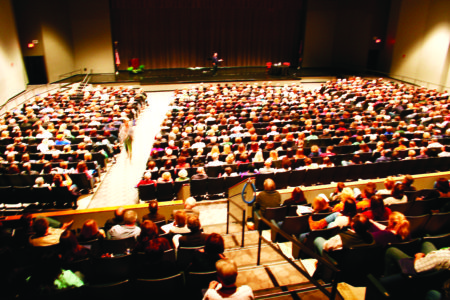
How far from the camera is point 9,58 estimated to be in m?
15.9

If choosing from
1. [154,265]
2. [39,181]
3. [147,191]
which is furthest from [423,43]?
[154,265]

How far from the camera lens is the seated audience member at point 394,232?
3.54m

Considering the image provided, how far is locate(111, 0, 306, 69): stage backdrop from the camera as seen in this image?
929 inches

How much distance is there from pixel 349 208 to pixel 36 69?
20.2 meters

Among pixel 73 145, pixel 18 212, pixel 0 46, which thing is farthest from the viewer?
pixel 0 46

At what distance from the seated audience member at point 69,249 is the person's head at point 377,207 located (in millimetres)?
3634

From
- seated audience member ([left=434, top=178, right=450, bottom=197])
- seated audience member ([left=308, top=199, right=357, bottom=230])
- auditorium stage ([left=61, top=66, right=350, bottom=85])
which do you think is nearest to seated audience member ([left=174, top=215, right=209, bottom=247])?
seated audience member ([left=308, top=199, right=357, bottom=230])

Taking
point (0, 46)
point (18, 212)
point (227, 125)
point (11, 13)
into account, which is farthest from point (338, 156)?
point (11, 13)

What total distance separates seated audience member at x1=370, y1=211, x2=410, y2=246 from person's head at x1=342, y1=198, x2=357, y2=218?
39cm

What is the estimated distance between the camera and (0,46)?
1498 cm

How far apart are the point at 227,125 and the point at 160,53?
55.0 feet

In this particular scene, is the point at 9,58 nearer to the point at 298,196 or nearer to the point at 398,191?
the point at 298,196

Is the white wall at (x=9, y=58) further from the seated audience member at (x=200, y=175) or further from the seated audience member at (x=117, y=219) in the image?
the seated audience member at (x=117, y=219)

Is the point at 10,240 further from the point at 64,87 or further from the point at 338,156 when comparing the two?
the point at 64,87
